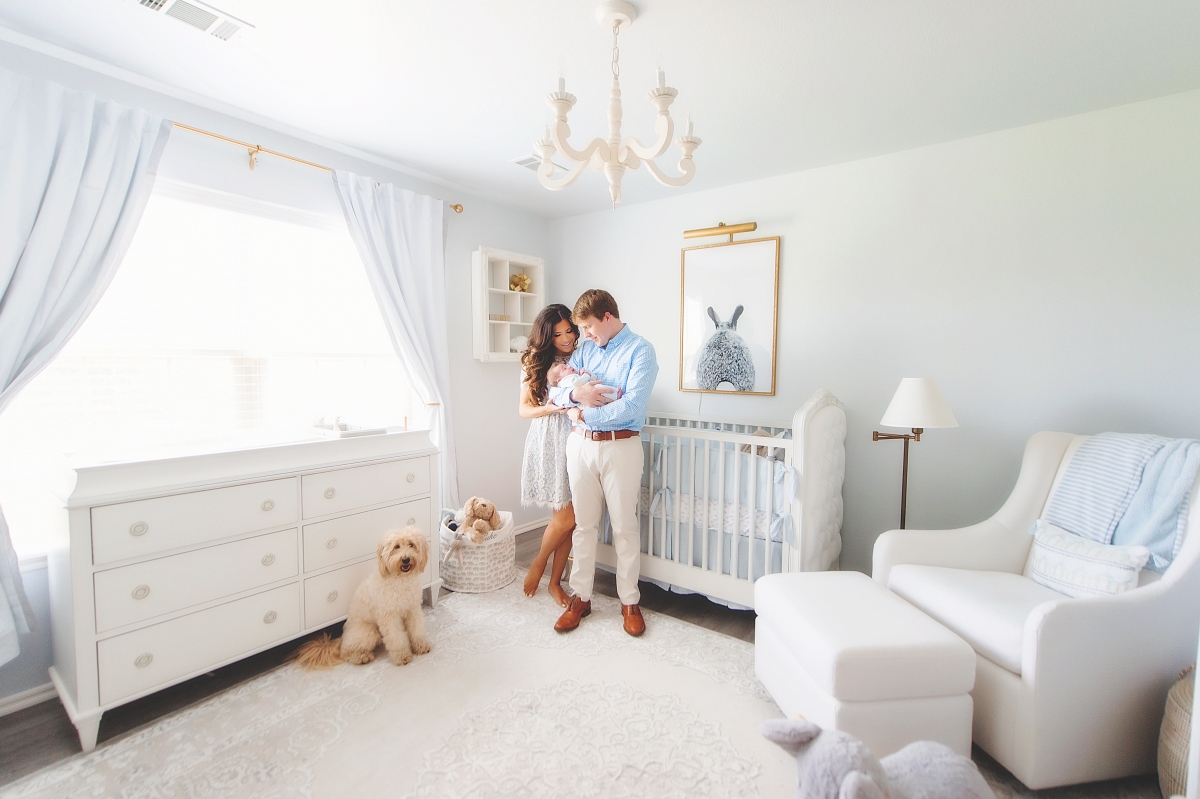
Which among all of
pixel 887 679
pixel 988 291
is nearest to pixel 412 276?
pixel 887 679

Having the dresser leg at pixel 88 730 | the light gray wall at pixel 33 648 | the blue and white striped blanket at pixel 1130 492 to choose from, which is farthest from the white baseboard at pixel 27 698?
the blue and white striped blanket at pixel 1130 492

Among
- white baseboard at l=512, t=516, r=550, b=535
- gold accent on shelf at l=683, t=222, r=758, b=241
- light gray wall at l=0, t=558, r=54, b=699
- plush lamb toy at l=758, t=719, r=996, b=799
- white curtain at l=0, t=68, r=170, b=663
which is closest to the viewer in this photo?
plush lamb toy at l=758, t=719, r=996, b=799

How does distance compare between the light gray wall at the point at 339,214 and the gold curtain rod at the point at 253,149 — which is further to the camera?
the gold curtain rod at the point at 253,149

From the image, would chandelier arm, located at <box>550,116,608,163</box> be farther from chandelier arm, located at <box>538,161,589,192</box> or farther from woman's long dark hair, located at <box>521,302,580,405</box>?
woman's long dark hair, located at <box>521,302,580,405</box>

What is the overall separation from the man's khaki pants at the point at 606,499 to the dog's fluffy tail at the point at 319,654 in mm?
1025

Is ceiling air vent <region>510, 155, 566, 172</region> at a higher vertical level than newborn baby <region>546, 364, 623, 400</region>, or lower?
higher

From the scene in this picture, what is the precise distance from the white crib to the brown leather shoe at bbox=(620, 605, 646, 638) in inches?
11.4

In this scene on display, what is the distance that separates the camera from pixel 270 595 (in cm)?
209

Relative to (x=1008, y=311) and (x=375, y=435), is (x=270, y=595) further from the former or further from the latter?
(x=1008, y=311)

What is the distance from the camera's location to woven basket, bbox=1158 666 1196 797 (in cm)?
136

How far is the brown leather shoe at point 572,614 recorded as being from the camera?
2375 mm

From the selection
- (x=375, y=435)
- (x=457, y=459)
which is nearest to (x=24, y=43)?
(x=375, y=435)

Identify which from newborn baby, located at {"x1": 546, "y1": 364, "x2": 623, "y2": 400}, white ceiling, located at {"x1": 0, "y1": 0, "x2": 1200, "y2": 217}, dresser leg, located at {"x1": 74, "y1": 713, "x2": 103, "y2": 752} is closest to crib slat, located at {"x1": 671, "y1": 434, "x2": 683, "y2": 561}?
newborn baby, located at {"x1": 546, "y1": 364, "x2": 623, "y2": 400}

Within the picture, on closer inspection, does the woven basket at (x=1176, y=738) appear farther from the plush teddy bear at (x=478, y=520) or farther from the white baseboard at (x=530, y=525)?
the white baseboard at (x=530, y=525)
